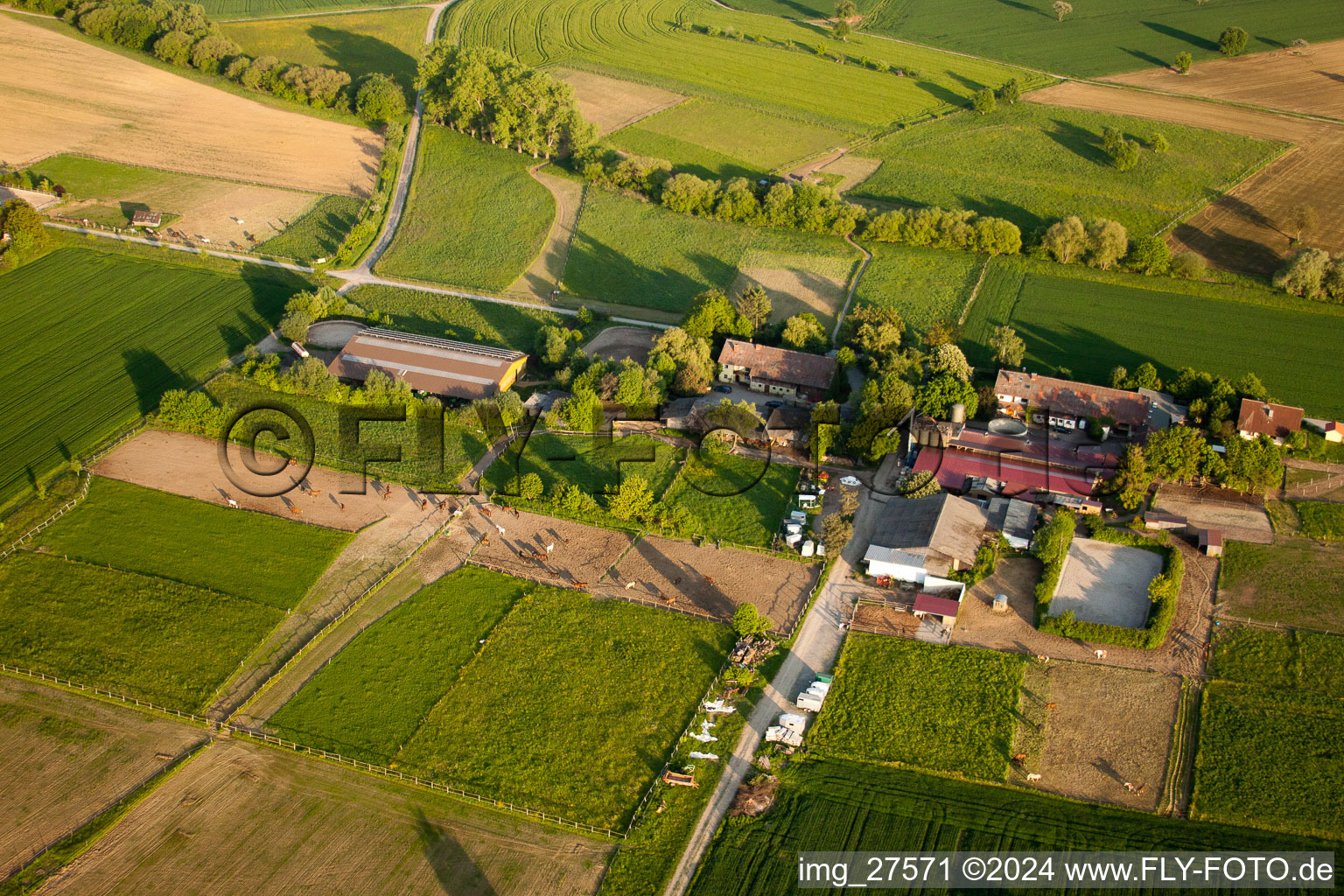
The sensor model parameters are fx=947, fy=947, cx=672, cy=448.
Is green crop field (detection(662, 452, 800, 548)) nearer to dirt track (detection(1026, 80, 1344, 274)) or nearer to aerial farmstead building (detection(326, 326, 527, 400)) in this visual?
aerial farmstead building (detection(326, 326, 527, 400))

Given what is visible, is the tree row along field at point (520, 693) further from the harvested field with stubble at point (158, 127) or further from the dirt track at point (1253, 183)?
the dirt track at point (1253, 183)

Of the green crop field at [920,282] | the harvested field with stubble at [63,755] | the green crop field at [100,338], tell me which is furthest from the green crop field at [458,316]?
the harvested field with stubble at [63,755]

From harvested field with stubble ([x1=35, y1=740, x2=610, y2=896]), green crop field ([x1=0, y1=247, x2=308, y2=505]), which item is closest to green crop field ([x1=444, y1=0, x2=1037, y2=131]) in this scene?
green crop field ([x1=0, y1=247, x2=308, y2=505])

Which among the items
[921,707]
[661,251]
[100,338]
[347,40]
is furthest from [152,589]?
[347,40]

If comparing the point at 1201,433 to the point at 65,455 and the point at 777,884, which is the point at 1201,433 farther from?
the point at 65,455

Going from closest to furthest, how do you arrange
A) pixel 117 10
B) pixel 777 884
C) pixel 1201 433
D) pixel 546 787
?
pixel 777 884
pixel 546 787
pixel 1201 433
pixel 117 10

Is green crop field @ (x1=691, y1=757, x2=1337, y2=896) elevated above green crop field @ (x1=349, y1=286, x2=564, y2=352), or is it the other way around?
green crop field @ (x1=349, y1=286, x2=564, y2=352)

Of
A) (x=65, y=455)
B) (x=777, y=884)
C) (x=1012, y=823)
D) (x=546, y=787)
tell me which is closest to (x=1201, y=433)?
(x=1012, y=823)

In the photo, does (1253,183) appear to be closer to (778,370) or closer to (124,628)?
(778,370)
